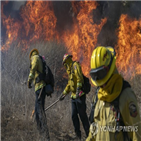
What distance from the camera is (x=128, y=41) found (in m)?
13.6

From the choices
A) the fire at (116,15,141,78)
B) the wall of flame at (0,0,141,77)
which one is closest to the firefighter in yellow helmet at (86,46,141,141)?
the fire at (116,15,141,78)

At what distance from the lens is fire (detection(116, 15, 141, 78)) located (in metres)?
12.8

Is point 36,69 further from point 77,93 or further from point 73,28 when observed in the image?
point 73,28

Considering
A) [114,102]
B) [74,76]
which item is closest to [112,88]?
[114,102]

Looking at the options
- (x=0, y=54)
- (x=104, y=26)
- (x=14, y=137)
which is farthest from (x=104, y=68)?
(x=104, y=26)

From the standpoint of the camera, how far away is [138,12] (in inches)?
548

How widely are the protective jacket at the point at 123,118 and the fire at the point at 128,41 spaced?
10.7m

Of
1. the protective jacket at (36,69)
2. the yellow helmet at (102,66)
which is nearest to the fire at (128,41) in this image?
the protective jacket at (36,69)

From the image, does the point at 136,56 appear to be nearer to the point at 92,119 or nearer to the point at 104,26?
the point at 104,26

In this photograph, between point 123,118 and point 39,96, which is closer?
point 123,118

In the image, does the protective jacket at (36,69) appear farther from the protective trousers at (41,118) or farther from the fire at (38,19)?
the fire at (38,19)

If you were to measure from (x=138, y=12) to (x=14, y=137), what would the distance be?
12.1m

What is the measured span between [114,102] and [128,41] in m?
12.4

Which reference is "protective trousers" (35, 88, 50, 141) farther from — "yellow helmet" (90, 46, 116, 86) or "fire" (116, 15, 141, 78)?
"fire" (116, 15, 141, 78)
